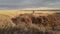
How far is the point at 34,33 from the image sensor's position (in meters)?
0.87

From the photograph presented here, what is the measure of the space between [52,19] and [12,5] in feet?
1.15

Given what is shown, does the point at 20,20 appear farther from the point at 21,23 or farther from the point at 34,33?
the point at 34,33

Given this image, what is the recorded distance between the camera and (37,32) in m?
0.88

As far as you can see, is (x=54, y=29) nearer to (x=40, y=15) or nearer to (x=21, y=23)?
(x=40, y=15)

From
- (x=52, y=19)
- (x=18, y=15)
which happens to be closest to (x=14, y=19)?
(x=18, y=15)

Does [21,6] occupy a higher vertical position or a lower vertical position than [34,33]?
higher

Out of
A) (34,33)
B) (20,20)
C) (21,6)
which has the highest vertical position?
(21,6)

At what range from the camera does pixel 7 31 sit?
2.91ft

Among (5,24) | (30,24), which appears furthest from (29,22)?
(5,24)

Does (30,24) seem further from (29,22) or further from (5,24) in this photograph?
(5,24)

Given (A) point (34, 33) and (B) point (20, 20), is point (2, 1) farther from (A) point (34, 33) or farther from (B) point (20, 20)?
(A) point (34, 33)

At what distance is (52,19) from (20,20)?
26cm

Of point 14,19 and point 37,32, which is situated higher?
point 14,19

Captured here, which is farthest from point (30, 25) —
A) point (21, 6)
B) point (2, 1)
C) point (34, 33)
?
point (2, 1)
